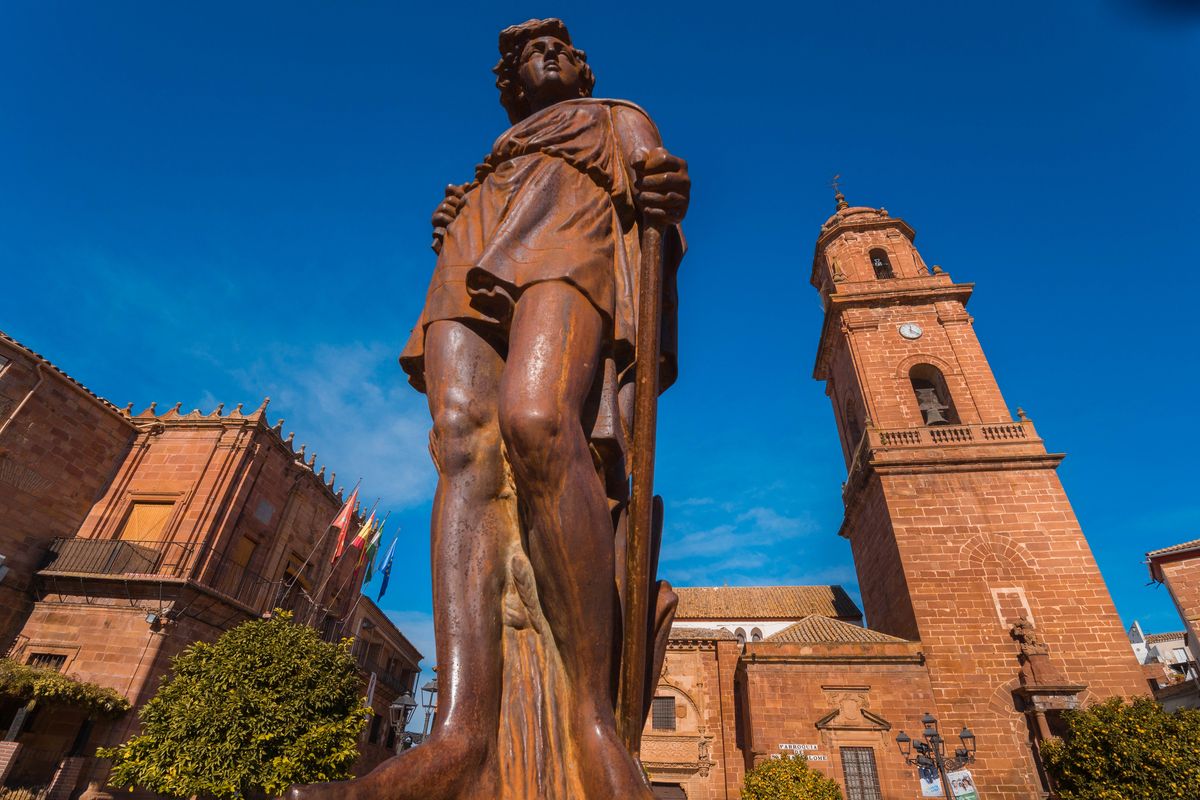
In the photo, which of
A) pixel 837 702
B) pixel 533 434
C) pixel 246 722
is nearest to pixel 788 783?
pixel 837 702

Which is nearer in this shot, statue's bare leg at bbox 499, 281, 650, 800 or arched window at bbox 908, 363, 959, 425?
statue's bare leg at bbox 499, 281, 650, 800

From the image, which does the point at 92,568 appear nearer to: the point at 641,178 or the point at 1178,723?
the point at 641,178

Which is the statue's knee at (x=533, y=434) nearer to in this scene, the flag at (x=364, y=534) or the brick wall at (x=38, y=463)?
the brick wall at (x=38, y=463)

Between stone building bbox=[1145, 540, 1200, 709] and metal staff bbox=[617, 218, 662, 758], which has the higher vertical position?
stone building bbox=[1145, 540, 1200, 709]

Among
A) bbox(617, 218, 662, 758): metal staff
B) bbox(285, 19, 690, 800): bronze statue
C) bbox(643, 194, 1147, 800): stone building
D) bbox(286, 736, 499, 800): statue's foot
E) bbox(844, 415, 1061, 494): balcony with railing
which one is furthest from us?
bbox(844, 415, 1061, 494): balcony with railing

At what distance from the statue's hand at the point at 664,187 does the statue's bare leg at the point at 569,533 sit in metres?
0.82

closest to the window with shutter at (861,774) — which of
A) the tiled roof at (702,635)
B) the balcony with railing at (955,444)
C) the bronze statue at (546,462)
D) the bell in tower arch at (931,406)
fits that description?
the tiled roof at (702,635)

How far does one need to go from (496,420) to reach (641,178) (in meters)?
1.06

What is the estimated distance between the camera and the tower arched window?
24469mm

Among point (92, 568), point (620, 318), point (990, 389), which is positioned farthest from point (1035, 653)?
point (92, 568)

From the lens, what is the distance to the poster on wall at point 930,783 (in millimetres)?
13523

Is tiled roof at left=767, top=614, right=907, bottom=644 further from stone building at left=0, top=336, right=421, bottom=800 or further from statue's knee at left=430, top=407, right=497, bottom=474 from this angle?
statue's knee at left=430, top=407, right=497, bottom=474

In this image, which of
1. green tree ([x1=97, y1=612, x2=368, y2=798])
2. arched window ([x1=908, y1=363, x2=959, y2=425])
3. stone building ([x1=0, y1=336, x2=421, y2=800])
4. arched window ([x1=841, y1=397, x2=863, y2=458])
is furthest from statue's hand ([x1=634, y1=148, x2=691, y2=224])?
arched window ([x1=841, y1=397, x2=863, y2=458])

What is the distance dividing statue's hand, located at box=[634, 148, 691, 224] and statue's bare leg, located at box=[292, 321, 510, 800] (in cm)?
78
